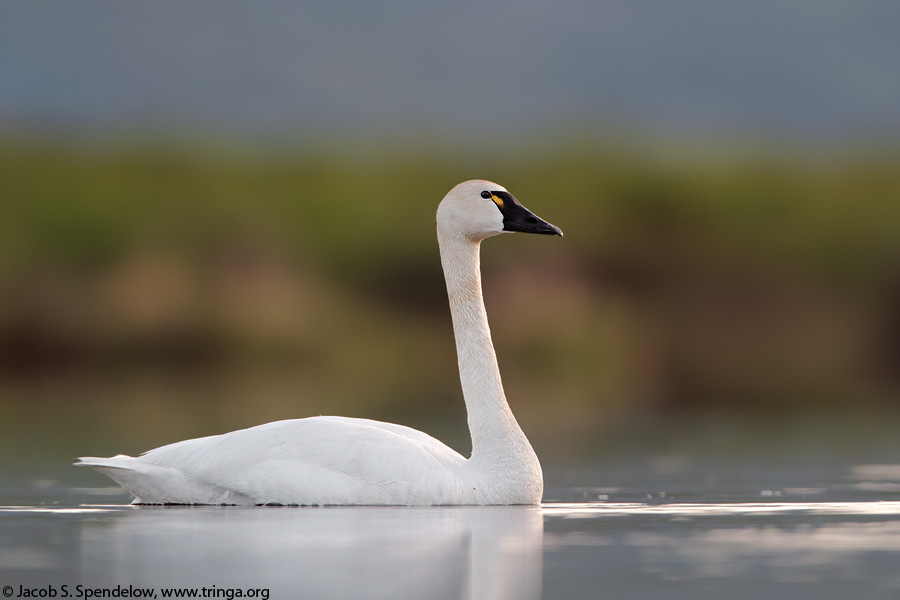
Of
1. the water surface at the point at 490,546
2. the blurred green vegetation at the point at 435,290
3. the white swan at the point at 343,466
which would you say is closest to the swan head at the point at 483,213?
the white swan at the point at 343,466

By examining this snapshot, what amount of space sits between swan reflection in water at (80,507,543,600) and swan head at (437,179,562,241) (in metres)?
1.90

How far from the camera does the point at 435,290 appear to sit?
91.9 ft

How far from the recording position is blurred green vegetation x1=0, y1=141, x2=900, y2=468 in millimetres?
25094

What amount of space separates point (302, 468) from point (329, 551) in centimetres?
222

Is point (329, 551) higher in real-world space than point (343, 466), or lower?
lower

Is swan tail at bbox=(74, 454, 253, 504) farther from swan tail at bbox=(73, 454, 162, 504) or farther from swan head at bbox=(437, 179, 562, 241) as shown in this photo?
swan head at bbox=(437, 179, 562, 241)

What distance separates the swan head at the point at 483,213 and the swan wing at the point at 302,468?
1437mm

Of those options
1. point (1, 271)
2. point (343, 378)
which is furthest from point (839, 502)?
point (1, 271)

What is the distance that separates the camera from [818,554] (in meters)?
7.99

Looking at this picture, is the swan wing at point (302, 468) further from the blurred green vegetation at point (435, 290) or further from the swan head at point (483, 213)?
the blurred green vegetation at point (435, 290)

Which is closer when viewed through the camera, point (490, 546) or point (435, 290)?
point (490, 546)

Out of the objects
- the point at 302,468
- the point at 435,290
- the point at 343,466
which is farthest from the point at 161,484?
the point at 435,290

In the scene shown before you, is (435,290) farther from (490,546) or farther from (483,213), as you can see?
(490,546)

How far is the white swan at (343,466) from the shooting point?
10.3 metres
